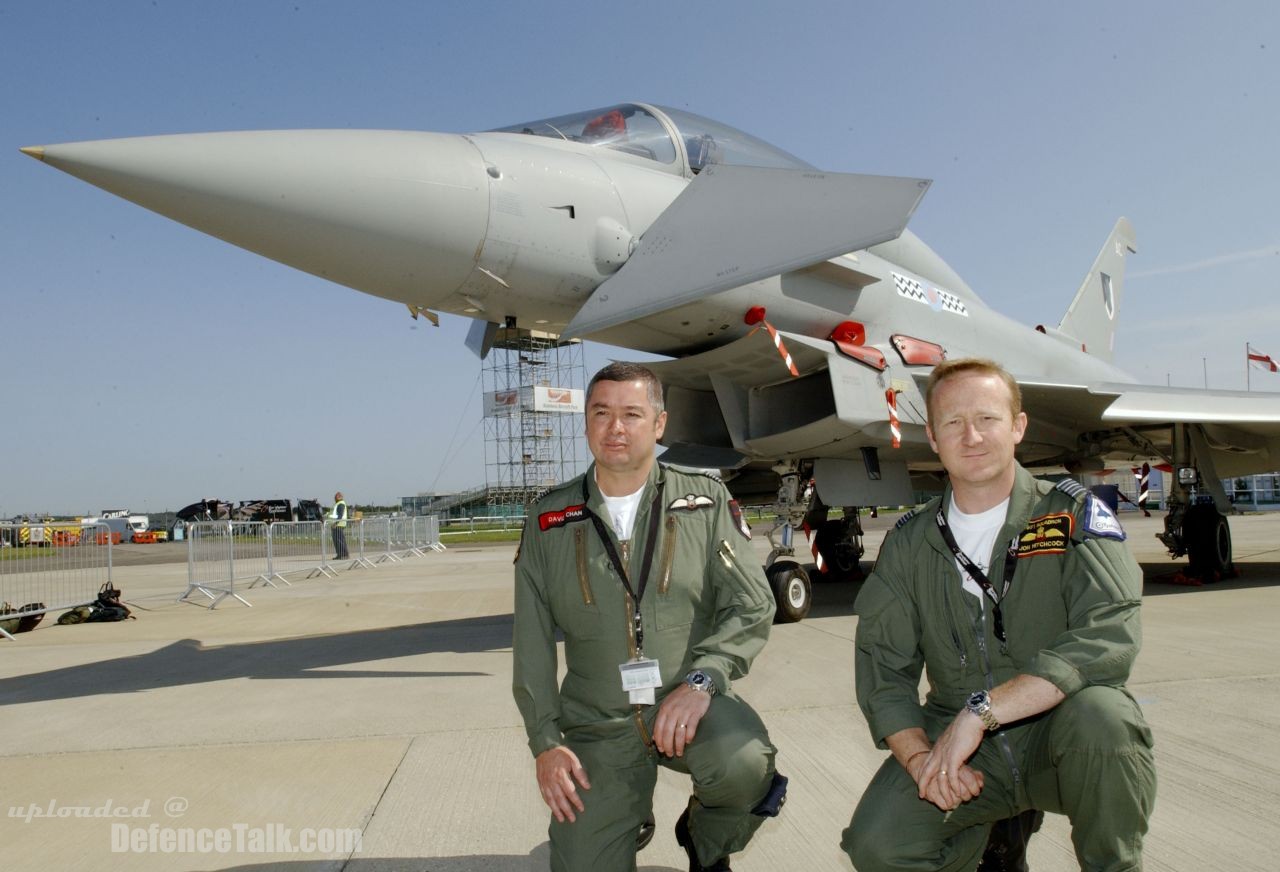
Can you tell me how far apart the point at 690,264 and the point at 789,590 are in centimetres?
298

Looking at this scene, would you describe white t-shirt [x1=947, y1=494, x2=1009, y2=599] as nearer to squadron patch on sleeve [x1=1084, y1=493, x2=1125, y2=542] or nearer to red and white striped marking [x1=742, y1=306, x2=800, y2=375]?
squadron patch on sleeve [x1=1084, y1=493, x2=1125, y2=542]

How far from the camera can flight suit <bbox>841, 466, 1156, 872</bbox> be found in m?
1.72

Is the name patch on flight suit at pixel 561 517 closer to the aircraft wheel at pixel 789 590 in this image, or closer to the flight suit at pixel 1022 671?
the flight suit at pixel 1022 671

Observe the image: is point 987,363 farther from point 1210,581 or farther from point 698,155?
point 1210,581

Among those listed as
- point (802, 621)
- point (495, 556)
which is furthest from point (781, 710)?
point (495, 556)

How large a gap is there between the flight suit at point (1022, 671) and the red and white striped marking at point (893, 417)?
13.7 ft

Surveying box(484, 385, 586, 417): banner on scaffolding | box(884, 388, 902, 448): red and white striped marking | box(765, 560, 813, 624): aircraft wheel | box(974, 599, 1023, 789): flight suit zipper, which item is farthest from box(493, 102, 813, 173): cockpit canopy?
box(484, 385, 586, 417): banner on scaffolding

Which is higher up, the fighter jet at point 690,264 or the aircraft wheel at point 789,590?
the fighter jet at point 690,264

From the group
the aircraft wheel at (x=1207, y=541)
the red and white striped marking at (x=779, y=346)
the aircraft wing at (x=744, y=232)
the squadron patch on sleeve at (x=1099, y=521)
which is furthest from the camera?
the aircraft wheel at (x=1207, y=541)

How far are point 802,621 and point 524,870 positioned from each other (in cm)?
464

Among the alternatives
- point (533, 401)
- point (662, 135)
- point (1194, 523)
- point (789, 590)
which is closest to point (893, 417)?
point (789, 590)

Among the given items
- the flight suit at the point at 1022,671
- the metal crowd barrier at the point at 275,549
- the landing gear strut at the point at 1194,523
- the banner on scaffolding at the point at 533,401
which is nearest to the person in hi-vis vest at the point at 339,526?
the metal crowd barrier at the point at 275,549

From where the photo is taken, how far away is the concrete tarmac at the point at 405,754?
245cm

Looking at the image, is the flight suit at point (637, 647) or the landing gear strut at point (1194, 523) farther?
the landing gear strut at point (1194, 523)
